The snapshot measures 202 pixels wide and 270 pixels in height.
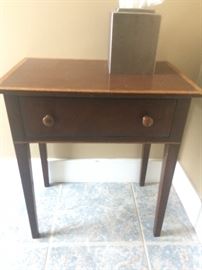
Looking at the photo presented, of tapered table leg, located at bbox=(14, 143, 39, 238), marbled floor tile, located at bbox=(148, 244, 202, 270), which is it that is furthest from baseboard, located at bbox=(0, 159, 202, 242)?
tapered table leg, located at bbox=(14, 143, 39, 238)

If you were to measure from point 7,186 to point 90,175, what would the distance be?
48cm

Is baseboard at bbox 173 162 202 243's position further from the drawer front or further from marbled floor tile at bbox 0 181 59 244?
marbled floor tile at bbox 0 181 59 244

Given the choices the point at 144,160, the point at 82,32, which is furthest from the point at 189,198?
the point at 82,32

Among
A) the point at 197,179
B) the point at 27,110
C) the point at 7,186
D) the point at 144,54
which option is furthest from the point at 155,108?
the point at 7,186

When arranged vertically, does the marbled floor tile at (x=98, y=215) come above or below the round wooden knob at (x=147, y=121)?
below

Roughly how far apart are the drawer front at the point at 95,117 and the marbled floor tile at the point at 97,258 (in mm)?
525

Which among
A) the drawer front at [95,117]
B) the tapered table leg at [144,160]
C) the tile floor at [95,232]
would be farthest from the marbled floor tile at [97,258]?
the drawer front at [95,117]

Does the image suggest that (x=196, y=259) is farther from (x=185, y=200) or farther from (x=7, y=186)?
(x=7, y=186)

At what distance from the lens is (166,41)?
109 centimetres

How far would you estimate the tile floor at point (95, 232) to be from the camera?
0.97m

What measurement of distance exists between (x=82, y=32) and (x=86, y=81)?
391 mm

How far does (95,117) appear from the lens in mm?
779

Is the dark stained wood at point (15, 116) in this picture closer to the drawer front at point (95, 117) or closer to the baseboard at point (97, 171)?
the drawer front at point (95, 117)

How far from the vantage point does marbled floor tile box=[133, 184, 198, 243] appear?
1.09m
